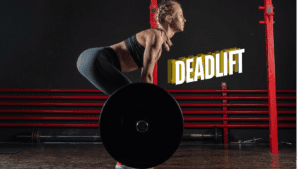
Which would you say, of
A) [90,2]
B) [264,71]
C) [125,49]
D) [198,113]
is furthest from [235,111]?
[90,2]

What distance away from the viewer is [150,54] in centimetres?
132

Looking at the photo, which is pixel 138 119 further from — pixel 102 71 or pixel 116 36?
pixel 116 36

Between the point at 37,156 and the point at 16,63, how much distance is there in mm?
2203

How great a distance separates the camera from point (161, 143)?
1.12 m

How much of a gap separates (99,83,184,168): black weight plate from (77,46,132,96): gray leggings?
0.74 feet

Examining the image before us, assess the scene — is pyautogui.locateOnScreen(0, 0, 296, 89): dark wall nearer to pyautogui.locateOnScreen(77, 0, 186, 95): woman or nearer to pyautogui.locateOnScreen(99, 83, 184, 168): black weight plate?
pyautogui.locateOnScreen(77, 0, 186, 95): woman

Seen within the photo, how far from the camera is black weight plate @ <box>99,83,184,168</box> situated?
110 cm

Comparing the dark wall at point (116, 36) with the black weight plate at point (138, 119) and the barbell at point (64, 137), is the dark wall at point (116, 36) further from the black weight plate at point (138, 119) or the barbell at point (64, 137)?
the black weight plate at point (138, 119)

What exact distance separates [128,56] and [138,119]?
545 mm

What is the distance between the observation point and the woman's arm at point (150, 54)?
52.1 inches

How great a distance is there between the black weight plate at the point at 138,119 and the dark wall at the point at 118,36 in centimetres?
261

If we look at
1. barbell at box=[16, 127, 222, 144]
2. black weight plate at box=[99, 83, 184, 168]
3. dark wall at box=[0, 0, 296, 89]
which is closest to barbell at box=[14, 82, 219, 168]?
black weight plate at box=[99, 83, 184, 168]

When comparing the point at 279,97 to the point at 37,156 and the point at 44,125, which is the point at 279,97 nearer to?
the point at 37,156

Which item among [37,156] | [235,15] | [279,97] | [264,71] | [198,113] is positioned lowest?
[37,156]
